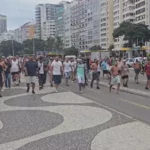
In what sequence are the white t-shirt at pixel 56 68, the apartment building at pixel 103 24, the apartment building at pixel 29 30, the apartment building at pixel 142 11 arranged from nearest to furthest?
the white t-shirt at pixel 56 68 → the apartment building at pixel 29 30 → the apartment building at pixel 142 11 → the apartment building at pixel 103 24

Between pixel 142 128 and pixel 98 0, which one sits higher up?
pixel 98 0

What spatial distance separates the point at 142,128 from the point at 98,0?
6513 inches

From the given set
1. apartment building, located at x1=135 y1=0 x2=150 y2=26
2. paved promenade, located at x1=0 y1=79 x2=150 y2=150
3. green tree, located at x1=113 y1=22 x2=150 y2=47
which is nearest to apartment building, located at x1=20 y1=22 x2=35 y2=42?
green tree, located at x1=113 y1=22 x2=150 y2=47

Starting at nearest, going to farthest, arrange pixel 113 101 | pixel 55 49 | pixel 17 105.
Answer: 1. pixel 17 105
2. pixel 113 101
3. pixel 55 49

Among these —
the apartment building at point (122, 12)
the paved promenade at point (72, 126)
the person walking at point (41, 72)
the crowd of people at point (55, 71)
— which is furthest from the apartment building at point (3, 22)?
the paved promenade at point (72, 126)

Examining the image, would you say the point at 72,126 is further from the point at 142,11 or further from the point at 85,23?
the point at 85,23

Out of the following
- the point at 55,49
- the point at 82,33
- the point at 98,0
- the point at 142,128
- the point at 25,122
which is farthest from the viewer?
the point at 82,33

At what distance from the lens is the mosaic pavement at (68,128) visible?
7645 millimetres

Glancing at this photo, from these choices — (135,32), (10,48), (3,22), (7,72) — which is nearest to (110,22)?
(10,48)

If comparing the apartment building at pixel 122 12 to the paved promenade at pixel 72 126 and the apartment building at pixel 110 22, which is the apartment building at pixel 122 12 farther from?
the paved promenade at pixel 72 126

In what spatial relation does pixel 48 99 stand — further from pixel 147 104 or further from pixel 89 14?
pixel 89 14

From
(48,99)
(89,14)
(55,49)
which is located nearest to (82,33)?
(89,14)

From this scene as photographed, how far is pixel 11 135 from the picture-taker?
8672mm

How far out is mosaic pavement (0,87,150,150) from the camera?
25.1 feet
